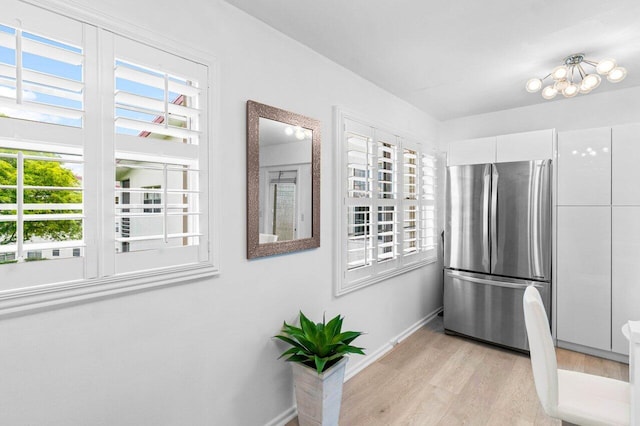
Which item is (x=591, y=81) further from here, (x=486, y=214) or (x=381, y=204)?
(x=381, y=204)

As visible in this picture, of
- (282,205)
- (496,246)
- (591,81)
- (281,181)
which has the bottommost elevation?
(496,246)

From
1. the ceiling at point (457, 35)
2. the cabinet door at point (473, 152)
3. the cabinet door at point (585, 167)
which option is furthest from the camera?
the cabinet door at point (473, 152)

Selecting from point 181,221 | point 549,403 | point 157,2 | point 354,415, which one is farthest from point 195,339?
point 549,403

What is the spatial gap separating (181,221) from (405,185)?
7.77ft

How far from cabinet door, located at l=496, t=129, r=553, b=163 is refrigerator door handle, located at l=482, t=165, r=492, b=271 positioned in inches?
9.3

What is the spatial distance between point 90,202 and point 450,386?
2.65 m

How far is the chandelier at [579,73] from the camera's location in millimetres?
2202

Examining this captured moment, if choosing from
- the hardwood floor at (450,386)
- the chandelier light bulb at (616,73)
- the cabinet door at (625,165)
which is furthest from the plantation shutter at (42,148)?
the cabinet door at (625,165)

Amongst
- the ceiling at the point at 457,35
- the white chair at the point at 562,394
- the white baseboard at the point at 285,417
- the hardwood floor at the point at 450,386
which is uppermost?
the ceiling at the point at 457,35

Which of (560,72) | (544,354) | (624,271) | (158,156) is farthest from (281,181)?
(624,271)

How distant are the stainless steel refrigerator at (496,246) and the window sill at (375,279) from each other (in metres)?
0.33

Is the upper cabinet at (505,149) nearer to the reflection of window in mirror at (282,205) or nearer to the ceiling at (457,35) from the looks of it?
the ceiling at (457,35)

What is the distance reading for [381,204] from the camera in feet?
9.71

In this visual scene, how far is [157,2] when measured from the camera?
145 centimetres
